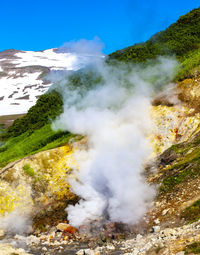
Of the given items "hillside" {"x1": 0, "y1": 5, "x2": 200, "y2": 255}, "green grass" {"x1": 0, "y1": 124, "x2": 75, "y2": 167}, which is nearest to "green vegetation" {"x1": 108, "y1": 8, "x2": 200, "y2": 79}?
"hillside" {"x1": 0, "y1": 5, "x2": 200, "y2": 255}

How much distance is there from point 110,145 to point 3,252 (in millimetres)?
5148

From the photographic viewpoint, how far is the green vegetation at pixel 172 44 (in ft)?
63.1

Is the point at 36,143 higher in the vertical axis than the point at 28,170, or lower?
higher

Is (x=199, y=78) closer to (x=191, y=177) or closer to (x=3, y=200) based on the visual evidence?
(x=191, y=177)

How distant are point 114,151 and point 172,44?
1258 cm

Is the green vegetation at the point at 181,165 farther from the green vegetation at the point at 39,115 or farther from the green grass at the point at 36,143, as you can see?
the green vegetation at the point at 39,115

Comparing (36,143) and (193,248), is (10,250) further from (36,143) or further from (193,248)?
(36,143)

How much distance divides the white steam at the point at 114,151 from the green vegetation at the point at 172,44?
446 cm

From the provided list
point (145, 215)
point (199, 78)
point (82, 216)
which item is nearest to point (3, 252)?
point (82, 216)

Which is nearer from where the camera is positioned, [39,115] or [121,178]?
[121,178]

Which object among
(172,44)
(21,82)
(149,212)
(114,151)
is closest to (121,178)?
(114,151)

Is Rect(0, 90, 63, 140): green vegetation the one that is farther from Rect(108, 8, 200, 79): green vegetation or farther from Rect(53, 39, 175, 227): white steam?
Rect(108, 8, 200, 79): green vegetation

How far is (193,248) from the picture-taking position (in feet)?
17.4

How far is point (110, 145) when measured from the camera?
10.7 metres
